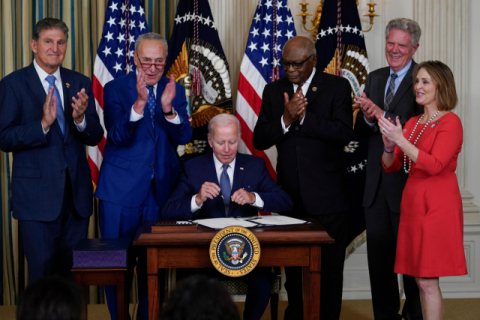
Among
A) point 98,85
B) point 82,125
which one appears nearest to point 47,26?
point 82,125

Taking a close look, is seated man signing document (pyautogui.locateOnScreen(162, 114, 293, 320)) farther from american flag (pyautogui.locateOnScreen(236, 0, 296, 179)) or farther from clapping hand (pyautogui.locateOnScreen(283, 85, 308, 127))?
american flag (pyautogui.locateOnScreen(236, 0, 296, 179))

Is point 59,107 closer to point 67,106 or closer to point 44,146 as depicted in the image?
point 67,106

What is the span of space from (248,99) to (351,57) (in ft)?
2.96

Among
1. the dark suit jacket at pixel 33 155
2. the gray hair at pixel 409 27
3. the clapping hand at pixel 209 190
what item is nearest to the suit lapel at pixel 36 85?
the dark suit jacket at pixel 33 155

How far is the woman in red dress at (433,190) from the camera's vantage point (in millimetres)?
2918

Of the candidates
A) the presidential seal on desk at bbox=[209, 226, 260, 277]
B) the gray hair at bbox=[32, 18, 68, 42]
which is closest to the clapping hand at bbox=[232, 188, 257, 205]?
the presidential seal on desk at bbox=[209, 226, 260, 277]

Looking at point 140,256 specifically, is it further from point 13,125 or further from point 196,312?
point 196,312

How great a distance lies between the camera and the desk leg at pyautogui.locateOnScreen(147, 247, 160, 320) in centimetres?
274

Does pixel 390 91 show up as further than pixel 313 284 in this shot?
Yes

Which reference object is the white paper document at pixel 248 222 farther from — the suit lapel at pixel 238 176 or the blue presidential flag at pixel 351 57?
the blue presidential flag at pixel 351 57

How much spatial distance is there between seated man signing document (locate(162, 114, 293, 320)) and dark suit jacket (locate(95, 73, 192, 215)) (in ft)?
0.55

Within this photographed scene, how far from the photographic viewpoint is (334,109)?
3568 millimetres

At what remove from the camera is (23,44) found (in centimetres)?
446

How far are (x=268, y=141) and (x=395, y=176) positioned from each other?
81 cm
